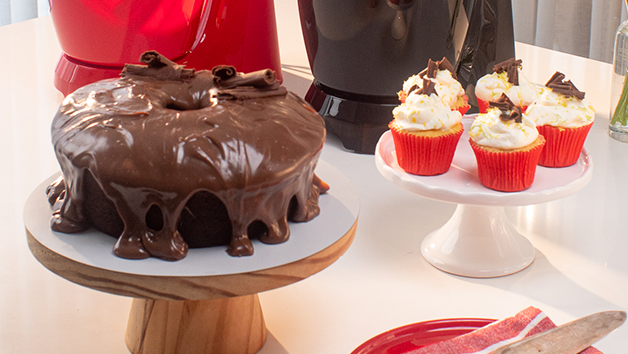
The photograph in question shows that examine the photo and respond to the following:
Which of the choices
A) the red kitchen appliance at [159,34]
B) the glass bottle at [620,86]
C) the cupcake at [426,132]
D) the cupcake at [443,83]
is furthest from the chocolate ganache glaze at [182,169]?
the glass bottle at [620,86]

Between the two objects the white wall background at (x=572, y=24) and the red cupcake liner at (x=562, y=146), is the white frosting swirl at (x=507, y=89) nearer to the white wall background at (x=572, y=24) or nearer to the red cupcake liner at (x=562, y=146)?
the red cupcake liner at (x=562, y=146)

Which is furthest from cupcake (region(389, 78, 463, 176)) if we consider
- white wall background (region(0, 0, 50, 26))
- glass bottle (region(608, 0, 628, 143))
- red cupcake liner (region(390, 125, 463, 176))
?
white wall background (region(0, 0, 50, 26))

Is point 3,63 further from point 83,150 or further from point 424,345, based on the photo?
point 424,345

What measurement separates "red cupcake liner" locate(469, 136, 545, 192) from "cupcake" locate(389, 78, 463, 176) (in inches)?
2.1

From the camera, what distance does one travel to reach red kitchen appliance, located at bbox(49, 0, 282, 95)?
1181 mm

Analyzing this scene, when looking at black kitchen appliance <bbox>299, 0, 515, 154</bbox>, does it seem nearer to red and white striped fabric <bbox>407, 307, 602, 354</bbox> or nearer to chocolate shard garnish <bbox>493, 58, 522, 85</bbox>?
chocolate shard garnish <bbox>493, 58, 522, 85</bbox>

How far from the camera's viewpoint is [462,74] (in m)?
1.30

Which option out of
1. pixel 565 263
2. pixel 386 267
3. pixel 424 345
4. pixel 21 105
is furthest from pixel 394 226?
pixel 21 105

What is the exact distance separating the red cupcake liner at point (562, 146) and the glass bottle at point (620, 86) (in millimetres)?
338

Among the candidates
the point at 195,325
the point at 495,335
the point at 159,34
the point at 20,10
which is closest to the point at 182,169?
the point at 195,325

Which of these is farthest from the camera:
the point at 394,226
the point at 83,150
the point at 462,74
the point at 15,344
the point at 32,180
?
the point at 462,74

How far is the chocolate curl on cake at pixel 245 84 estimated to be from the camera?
2.14 ft

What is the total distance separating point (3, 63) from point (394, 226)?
1132 mm

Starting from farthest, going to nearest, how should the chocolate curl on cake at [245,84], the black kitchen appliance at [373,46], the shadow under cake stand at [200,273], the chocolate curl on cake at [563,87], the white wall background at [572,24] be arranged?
the white wall background at [572,24] → the black kitchen appliance at [373,46] → the chocolate curl on cake at [563,87] → the chocolate curl on cake at [245,84] → the shadow under cake stand at [200,273]
